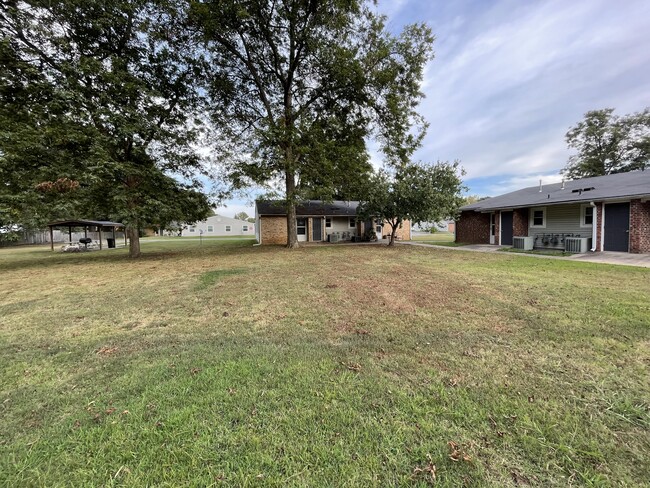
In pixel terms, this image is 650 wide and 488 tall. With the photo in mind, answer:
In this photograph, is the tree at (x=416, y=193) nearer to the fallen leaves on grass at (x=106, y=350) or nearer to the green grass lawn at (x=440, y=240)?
the green grass lawn at (x=440, y=240)

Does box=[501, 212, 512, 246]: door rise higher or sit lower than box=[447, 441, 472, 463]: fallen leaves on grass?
higher

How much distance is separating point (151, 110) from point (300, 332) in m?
13.9

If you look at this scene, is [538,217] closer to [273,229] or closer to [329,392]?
[273,229]

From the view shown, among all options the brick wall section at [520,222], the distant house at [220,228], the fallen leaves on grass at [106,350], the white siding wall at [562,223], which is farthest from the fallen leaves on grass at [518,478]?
the distant house at [220,228]

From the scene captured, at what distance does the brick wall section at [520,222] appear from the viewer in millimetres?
15594

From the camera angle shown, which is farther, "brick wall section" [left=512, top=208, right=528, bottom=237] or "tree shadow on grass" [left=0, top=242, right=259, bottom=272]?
"brick wall section" [left=512, top=208, right=528, bottom=237]

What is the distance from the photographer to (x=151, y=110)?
12531 mm

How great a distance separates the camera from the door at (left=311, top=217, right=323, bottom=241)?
75.9ft

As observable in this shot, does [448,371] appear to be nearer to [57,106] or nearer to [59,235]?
[57,106]

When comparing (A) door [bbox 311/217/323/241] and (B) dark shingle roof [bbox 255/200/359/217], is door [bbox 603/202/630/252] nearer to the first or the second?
(B) dark shingle roof [bbox 255/200/359/217]

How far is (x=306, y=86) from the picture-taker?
52.4 feet

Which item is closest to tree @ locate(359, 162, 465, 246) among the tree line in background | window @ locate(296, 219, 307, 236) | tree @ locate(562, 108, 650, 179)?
the tree line in background

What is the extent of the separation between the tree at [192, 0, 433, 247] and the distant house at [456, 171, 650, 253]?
7.62 meters

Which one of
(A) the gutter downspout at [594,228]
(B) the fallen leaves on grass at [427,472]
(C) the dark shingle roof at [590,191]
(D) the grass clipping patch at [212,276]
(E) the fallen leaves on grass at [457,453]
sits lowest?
(B) the fallen leaves on grass at [427,472]
